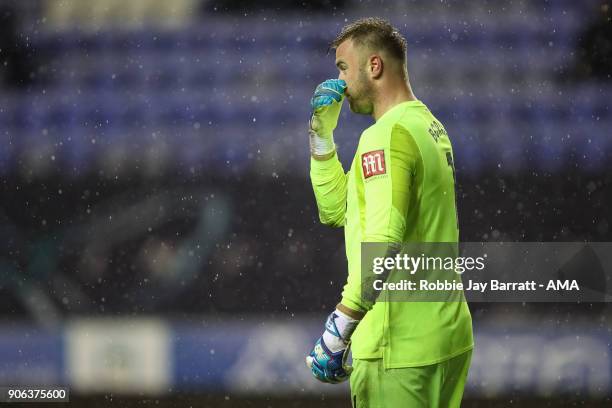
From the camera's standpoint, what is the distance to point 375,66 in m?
2.30

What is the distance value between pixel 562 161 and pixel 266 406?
201 cm

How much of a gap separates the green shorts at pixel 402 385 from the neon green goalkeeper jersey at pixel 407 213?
2cm

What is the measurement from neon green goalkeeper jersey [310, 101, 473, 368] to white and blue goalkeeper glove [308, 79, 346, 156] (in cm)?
33

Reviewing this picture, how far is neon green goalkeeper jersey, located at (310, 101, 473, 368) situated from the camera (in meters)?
2.08

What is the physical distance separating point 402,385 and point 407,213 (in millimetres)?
407

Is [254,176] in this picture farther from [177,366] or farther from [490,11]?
[490,11]

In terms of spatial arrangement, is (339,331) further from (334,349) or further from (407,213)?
(407,213)

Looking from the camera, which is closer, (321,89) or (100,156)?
(321,89)

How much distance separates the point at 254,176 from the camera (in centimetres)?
483

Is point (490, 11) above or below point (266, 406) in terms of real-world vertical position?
above

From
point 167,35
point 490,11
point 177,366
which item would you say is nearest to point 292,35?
point 167,35

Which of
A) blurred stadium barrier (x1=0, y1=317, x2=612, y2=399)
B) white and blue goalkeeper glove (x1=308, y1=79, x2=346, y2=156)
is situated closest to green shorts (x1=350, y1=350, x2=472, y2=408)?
white and blue goalkeeper glove (x1=308, y1=79, x2=346, y2=156)

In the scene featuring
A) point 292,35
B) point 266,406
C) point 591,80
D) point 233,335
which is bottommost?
point 266,406

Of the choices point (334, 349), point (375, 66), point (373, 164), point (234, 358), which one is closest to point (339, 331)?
point (334, 349)
